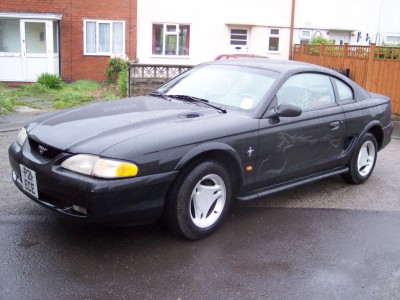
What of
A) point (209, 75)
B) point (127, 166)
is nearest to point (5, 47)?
point (209, 75)

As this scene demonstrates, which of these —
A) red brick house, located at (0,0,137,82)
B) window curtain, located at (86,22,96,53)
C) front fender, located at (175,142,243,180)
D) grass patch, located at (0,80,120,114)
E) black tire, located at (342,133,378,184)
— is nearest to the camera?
front fender, located at (175,142,243,180)

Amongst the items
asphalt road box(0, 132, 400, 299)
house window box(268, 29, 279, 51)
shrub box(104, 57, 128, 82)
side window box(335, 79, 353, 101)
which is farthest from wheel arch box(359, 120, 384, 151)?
house window box(268, 29, 279, 51)

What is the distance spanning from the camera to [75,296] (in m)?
3.27

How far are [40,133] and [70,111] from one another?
0.66 metres

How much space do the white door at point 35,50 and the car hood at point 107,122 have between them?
14.2 metres

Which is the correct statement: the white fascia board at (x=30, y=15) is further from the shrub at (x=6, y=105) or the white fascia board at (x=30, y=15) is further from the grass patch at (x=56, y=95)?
the shrub at (x=6, y=105)

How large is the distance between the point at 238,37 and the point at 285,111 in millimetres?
17037

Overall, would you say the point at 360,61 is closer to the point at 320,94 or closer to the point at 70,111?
the point at 320,94

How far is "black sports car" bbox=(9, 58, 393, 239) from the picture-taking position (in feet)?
12.0

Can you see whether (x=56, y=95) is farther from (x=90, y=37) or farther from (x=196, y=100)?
(x=196, y=100)

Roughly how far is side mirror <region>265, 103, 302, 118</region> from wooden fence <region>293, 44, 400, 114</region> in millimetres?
8005

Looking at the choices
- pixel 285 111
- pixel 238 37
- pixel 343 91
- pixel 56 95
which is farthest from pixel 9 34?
pixel 285 111

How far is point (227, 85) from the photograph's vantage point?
5035 millimetres

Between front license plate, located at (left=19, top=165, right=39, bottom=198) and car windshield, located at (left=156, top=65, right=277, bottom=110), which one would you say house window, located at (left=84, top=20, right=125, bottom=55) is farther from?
front license plate, located at (left=19, top=165, right=39, bottom=198)
